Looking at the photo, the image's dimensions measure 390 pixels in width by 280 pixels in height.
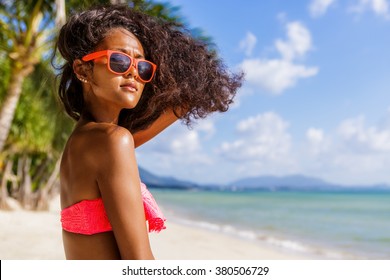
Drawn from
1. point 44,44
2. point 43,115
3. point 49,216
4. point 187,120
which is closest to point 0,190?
point 49,216

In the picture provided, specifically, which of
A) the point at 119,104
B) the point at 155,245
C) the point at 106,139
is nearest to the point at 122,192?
the point at 106,139

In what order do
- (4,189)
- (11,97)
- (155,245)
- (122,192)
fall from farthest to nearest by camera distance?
(4,189), (155,245), (11,97), (122,192)

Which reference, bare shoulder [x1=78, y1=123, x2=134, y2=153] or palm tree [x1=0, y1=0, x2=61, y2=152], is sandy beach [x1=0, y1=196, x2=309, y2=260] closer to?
palm tree [x1=0, y1=0, x2=61, y2=152]

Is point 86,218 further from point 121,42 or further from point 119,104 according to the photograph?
point 121,42

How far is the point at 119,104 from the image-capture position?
1468 millimetres

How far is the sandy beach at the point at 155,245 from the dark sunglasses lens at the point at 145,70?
800 centimetres

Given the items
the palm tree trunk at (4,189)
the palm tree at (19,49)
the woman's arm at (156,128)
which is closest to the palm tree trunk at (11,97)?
the palm tree at (19,49)

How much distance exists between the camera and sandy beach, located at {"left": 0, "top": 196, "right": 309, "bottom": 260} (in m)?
9.86

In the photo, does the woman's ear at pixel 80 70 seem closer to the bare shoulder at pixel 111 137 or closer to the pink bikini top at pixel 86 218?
the bare shoulder at pixel 111 137

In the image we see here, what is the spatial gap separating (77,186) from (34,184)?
1820cm

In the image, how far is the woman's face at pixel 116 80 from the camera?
1442 millimetres

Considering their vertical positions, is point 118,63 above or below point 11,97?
below

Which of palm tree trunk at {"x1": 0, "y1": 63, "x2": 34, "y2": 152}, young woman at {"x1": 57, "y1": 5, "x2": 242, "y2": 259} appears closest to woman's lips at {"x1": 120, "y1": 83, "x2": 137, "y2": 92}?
young woman at {"x1": 57, "y1": 5, "x2": 242, "y2": 259}

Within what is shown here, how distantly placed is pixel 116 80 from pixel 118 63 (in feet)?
0.17
